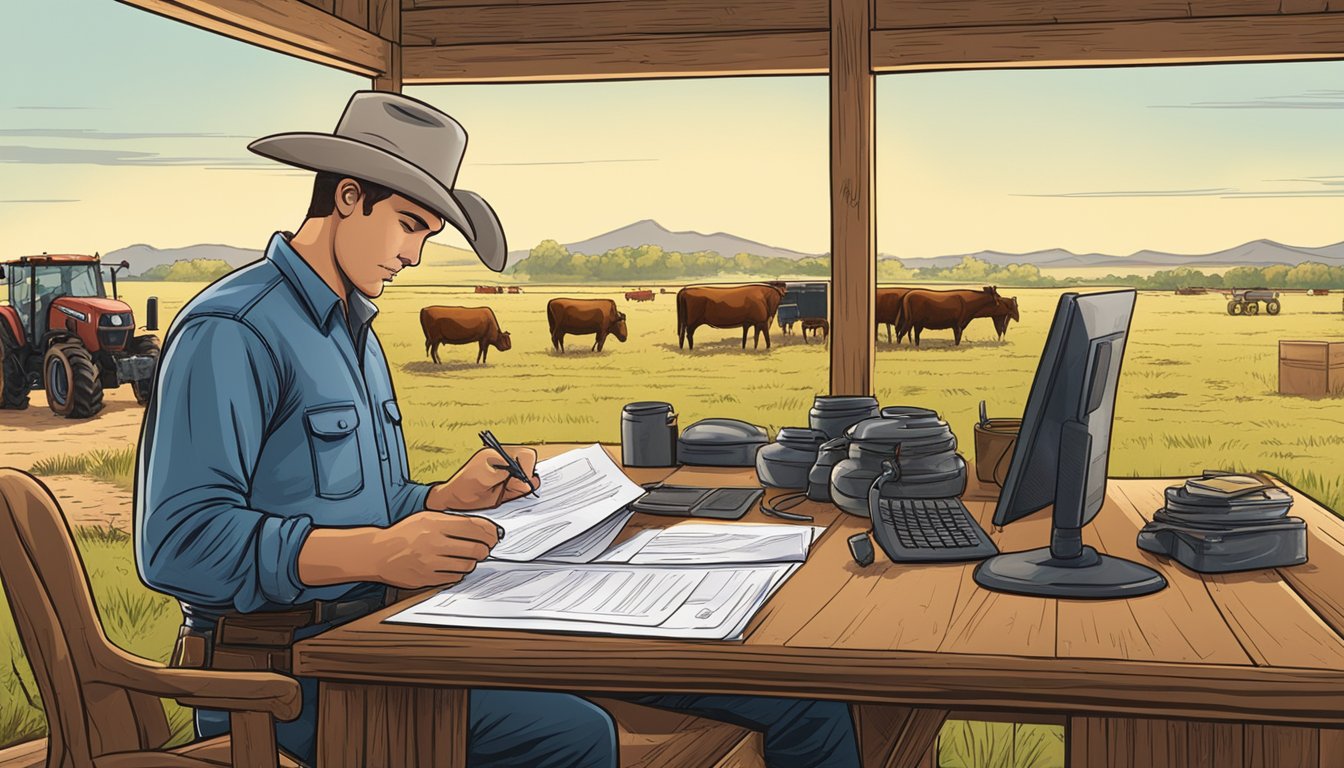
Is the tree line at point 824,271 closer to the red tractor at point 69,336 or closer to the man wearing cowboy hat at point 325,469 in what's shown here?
the red tractor at point 69,336

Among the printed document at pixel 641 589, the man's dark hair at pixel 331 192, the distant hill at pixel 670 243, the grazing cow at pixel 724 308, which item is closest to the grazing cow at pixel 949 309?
the grazing cow at pixel 724 308

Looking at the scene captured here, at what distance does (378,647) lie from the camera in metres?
1.24

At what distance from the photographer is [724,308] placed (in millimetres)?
12719

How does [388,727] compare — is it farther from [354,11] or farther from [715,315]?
[715,315]

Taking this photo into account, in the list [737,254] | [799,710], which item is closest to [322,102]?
[737,254]

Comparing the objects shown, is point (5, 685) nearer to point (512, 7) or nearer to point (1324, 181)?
point (512, 7)

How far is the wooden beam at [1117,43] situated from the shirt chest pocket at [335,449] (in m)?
1.83

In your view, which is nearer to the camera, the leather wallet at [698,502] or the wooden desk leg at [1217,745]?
the wooden desk leg at [1217,745]

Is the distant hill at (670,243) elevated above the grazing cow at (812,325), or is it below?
above

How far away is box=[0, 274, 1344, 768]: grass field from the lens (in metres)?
10.2

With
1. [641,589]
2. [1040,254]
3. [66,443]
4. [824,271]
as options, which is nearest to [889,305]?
[824,271]

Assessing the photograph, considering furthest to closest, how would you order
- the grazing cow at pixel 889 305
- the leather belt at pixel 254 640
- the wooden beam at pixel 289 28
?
1. the grazing cow at pixel 889 305
2. the wooden beam at pixel 289 28
3. the leather belt at pixel 254 640

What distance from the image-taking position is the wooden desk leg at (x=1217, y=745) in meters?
1.17

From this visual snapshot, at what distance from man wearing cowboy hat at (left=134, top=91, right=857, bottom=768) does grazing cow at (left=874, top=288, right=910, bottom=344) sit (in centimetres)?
1152
